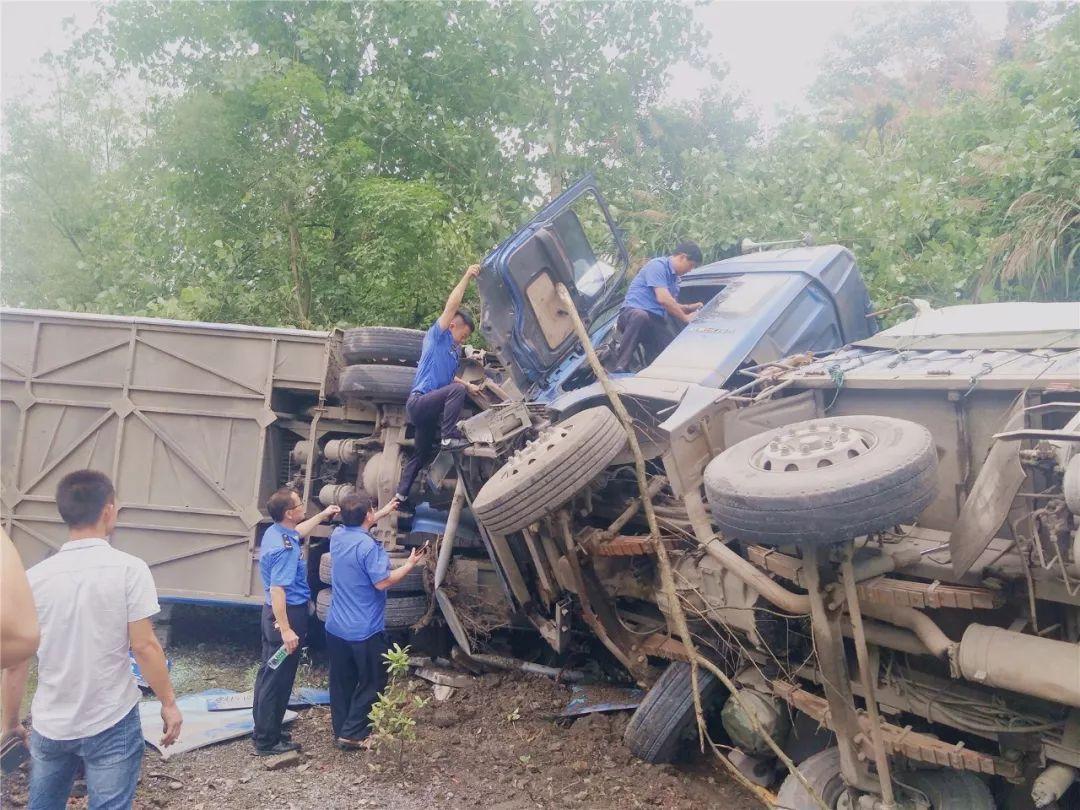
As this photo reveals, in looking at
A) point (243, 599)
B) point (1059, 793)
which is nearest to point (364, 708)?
point (243, 599)

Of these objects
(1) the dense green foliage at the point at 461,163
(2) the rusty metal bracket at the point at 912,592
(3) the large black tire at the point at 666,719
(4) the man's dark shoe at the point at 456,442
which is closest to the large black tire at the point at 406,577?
(4) the man's dark shoe at the point at 456,442

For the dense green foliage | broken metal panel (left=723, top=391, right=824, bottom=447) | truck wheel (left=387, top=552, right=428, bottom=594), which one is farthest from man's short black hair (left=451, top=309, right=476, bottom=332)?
the dense green foliage

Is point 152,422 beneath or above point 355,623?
above

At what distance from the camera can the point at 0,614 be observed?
2408 millimetres

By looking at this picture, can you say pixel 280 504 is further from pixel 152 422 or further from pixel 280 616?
pixel 152 422

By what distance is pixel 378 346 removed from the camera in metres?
5.96

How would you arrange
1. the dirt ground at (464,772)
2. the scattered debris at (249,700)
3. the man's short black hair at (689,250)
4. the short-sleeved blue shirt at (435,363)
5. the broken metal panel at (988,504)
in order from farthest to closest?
the man's short black hair at (689,250), the short-sleeved blue shirt at (435,363), the scattered debris at (249,700), the dirt ground at (464,772), the broken metal panel at (988,504)

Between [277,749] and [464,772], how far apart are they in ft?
3.32

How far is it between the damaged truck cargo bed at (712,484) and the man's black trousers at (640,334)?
156 millimetres

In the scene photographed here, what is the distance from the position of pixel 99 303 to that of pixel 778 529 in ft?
29.4

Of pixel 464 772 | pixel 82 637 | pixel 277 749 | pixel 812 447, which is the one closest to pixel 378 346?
pixel 277 749

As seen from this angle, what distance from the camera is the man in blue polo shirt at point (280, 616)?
14.5ft

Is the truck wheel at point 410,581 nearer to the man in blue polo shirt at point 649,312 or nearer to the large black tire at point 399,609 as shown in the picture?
the large black tire at point 399,609

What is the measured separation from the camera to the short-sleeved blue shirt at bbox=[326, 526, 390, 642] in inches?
177
